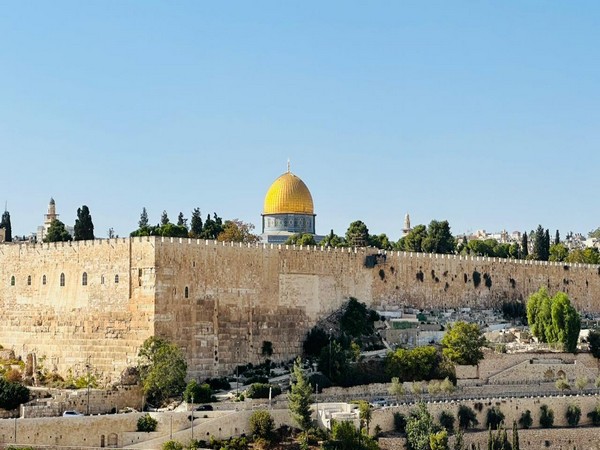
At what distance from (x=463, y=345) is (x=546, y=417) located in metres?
4.39

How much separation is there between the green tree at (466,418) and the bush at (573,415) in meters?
3.98

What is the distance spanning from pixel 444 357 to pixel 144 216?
27.3 metres

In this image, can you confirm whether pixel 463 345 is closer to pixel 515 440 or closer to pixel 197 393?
pixel 515 440

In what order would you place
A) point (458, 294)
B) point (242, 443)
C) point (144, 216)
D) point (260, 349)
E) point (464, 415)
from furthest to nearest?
point (144, 216), point (458, 294), point (260, 349), point (464, 415), point (242, 443)

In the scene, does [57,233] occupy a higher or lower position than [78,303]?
higher

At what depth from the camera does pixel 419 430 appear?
40.1m

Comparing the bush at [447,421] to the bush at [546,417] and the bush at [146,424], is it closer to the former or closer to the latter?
the bush at [546,417]

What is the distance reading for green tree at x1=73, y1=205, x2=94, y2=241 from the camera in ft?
172

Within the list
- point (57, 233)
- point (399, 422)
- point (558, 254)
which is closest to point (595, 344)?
point (399, 422)

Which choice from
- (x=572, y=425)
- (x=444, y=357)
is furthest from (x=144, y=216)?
(x=572, y=425)

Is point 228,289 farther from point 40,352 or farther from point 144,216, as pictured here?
point 144,216

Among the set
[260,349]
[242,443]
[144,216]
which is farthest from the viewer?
[144,216]

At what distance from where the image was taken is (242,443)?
38094mm

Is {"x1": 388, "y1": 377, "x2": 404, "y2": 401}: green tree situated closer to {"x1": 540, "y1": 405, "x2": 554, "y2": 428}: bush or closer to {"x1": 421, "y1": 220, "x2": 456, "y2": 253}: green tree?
{"x1": 540, "y1": 405, "x2": 554, "y2": 428}: bush
